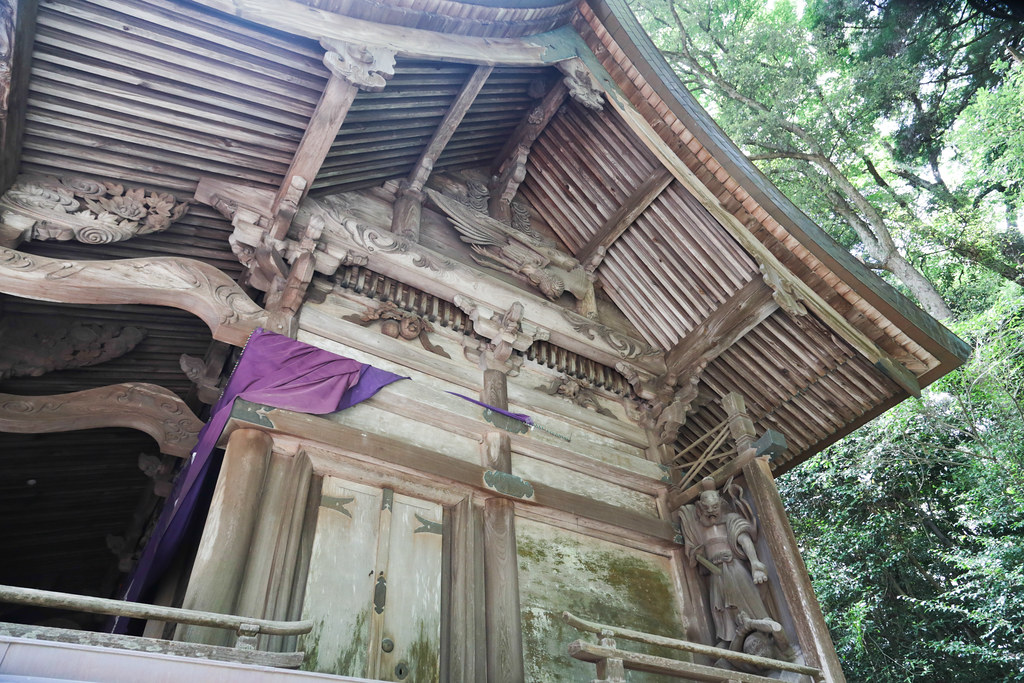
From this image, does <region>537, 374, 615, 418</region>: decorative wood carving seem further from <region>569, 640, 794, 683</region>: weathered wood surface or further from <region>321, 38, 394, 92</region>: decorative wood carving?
<region>321, 38, 394, 92</region>: decorative wood carving

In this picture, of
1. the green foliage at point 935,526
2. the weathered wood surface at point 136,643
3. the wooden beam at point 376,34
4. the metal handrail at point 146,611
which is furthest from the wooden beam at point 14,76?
the green foliage at point 935,526

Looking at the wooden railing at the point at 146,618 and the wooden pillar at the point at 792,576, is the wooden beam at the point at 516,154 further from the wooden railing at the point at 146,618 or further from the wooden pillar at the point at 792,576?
the wooden railing at the point at 146,618

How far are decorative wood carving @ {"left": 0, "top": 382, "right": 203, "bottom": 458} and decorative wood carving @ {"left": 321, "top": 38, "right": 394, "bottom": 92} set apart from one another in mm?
2792

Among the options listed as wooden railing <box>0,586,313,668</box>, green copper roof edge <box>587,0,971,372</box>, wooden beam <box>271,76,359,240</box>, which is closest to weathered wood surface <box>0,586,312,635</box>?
wooden railing <box>0,586,313,668</box>

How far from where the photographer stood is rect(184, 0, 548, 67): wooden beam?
11.8 ft

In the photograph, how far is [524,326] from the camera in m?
5.49

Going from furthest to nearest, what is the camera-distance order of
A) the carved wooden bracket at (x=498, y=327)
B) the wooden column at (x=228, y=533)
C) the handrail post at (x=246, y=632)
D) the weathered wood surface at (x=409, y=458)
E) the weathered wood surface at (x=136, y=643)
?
the carved wooden bracket at (x=498, y=327)
the weathered wood surface at (x=409, y=458)
the wooden column at (x=228, y=533)
the handrail post at (x=246, y=632)
the weathered wood surface at (x=136, y=643)

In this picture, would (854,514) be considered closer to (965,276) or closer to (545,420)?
(965,276)

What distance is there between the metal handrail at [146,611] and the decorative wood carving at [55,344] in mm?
3225

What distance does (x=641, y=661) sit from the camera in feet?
10.4

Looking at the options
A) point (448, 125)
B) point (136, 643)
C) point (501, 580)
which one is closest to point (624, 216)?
point (448, 125)

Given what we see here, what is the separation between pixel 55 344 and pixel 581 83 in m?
4.76

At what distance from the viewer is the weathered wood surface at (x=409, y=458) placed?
147 inches

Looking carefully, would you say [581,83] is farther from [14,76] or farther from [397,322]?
[14,76]
